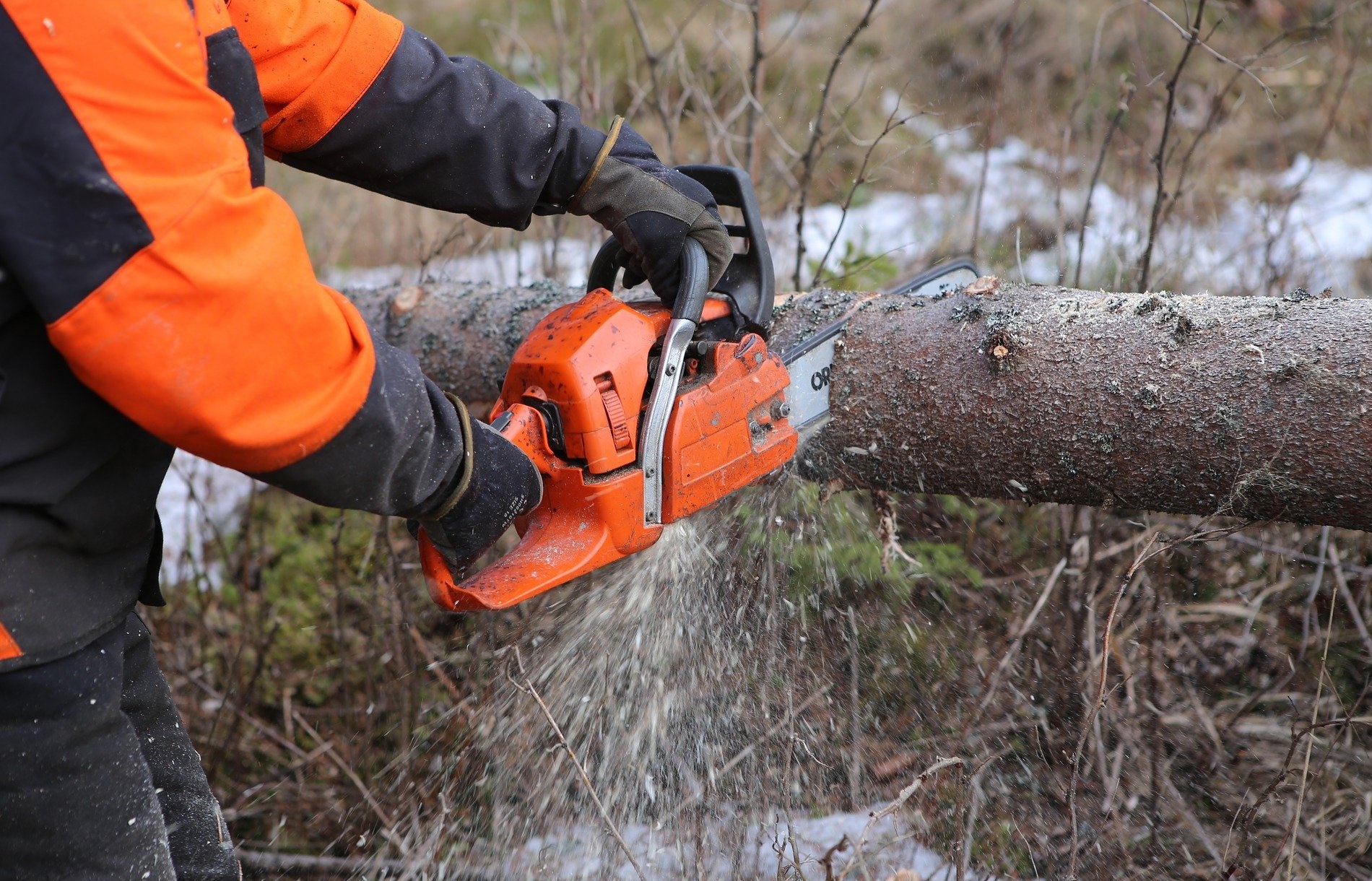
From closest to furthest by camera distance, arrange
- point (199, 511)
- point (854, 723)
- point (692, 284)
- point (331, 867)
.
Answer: point (692, 284) → point (331, 867) → point (854, 723) → point (199, 511)

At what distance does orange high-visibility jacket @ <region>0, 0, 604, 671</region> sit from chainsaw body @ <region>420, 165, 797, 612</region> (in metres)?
0.28

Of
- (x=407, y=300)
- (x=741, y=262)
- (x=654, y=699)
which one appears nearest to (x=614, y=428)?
(x=741, y=262)

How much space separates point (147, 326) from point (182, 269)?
9cm

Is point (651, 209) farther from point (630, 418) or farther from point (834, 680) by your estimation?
point (834, 680)

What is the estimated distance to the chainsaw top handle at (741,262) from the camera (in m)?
2.22

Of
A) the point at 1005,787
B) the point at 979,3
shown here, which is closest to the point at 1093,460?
the point at 1005,787

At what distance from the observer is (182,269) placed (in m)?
1.21

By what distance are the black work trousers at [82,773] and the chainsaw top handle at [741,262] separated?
4.11 ft

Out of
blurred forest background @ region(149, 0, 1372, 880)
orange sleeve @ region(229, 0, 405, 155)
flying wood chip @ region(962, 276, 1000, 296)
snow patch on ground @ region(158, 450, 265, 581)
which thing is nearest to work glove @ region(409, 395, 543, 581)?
blurred forest background @ region(149, 0, 1372, 880)

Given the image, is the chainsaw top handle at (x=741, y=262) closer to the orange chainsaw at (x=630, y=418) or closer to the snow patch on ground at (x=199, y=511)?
the orange chainsaw at (x=630, y=418)

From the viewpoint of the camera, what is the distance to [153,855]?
161 cm

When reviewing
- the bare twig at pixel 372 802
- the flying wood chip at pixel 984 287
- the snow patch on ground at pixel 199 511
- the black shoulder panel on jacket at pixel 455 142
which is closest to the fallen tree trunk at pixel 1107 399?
the flying wood chip at pixel 984 287

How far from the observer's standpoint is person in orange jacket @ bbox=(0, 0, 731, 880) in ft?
3.91

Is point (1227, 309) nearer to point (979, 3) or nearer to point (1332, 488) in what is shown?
point (1332, 488)
